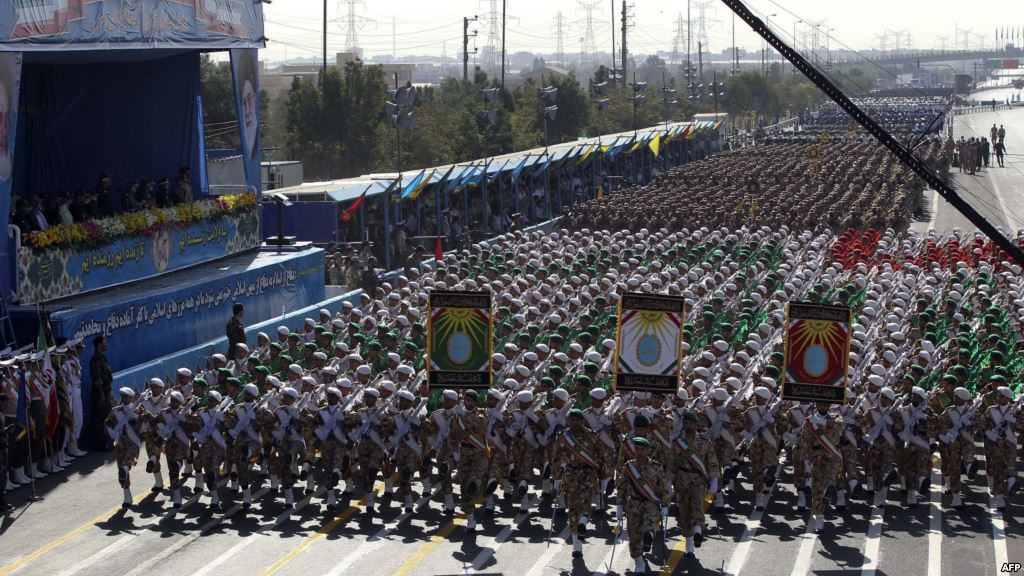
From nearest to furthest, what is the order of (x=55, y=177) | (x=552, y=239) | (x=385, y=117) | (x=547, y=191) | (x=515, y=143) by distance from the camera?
(x=55, y=177)
(x=552, y=239)
(x=547, y=191)
(x=385, y=117)
(x=515, y=143)

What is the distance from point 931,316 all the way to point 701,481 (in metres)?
8.21

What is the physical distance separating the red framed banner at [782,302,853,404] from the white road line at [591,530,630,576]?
228 centimetres

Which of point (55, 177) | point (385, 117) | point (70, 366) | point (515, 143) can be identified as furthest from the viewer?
point (515, 143)

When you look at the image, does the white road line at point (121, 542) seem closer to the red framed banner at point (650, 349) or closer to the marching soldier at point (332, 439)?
the marching soldier at point (332, 439)

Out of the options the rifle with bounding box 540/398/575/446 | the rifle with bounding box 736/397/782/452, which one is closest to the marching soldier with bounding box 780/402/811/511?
the rifle with bounding box 736/397/782/452

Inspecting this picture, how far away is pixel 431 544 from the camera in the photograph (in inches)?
587

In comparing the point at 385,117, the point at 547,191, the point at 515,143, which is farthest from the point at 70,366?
the point at 515,143

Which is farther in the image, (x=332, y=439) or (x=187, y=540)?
(x=332, y=439)

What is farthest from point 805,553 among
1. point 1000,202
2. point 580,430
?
point 1000,202

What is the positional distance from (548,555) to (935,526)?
159 inches

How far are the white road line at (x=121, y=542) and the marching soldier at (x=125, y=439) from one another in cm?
56

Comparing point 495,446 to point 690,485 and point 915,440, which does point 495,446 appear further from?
point 915,440

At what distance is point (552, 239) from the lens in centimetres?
3222

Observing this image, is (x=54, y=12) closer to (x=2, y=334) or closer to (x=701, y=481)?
(x=2, y=334)
